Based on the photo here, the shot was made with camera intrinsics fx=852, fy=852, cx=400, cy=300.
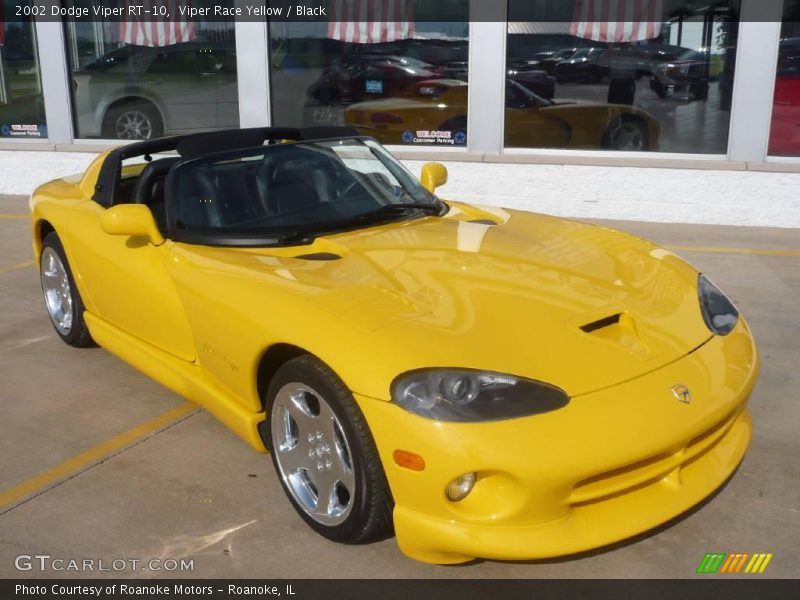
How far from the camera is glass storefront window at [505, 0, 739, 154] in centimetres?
849

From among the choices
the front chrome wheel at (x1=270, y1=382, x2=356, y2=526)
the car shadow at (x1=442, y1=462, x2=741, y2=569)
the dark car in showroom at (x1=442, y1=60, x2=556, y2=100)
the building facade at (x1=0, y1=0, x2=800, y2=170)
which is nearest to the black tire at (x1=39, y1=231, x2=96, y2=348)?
the front chrome wheel at (x1=270, y1=382, x2=356, y2=526)

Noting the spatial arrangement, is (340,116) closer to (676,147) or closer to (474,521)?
(676,147)

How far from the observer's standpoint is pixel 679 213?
8625mm

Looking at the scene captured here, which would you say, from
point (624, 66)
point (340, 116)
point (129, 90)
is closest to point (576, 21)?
point (624, 66)

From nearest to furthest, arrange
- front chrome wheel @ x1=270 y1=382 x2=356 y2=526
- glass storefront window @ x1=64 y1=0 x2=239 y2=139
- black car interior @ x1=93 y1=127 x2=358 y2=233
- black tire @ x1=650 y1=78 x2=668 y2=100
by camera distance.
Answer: front chrome wheel @ x1=270 y1=382 x2=356 y2=526 < black car interior @ x1=93 y1=127 x2=358 y2=233 < black tire @ x1=650 y1=78 x2=668 y2=100 < glass storefront window @ x1=64 y1=0 x2=239 y2=139

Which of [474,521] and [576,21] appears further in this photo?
[576,21]

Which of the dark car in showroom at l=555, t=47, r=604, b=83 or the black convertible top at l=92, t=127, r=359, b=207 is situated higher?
the dark car in showroom at l=555, t=47, r=604, b=83

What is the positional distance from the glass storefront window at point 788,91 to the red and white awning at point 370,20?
373cm

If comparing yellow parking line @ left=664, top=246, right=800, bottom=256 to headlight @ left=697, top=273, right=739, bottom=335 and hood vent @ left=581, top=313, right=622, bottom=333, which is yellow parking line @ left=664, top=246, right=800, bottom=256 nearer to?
headlight @ left=697, top=273, right=739, bottom=335

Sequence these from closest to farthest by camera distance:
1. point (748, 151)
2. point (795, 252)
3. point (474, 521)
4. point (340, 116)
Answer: point (474, 521) < point (795, 252) < point (748, 151) < point (340, 116)

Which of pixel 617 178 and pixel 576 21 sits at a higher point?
pixel 576 21

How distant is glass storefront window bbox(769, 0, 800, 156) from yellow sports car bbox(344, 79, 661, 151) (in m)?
1.15

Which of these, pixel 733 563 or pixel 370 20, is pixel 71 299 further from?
pixel 370 20
